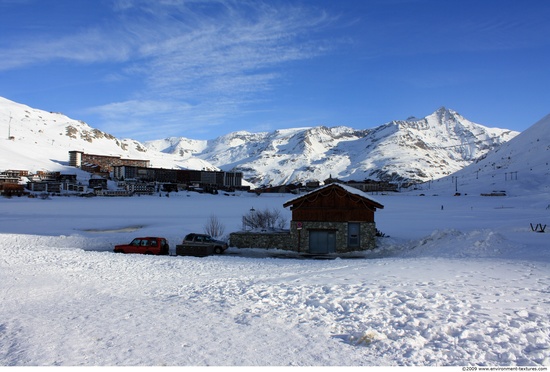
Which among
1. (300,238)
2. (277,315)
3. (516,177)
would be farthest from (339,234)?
(516,177)

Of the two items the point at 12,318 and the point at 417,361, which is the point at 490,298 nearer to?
the point at 417,361

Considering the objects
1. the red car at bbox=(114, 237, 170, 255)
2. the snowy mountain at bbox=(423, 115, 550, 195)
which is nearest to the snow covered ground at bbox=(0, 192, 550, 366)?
the red car at bbox=(114, 237, 170, 255)

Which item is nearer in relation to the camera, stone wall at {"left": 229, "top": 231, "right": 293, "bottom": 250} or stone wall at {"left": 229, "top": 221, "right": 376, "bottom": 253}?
stone wall at {"left": 229, "top": 221, "right": 376, "bottom": 253}

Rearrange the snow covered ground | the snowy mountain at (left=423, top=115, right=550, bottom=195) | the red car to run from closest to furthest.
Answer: the snow covered ground
the red car
the snowy mountain at (left=423, top=115, right=550, bottom=195)

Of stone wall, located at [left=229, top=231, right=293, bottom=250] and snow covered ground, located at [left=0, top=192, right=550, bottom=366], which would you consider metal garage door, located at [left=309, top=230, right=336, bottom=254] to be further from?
snow covered ground, located at [left=0, top=192, right=550, bottom=366]

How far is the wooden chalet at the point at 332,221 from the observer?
30.9 m

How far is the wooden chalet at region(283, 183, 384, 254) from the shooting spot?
30.9 metres

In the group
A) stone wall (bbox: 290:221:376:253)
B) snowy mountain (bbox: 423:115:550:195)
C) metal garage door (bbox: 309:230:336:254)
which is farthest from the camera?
snowy mountain (bbox: 423:115:550:195)

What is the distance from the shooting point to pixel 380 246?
102 feet

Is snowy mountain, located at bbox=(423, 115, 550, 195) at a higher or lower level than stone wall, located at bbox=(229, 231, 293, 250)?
higher

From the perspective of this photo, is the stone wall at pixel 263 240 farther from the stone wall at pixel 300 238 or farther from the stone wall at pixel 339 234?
the stone wall at pixel 339 234

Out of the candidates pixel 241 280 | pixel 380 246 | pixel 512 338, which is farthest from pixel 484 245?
pixel 512 338

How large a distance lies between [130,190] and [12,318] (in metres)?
108

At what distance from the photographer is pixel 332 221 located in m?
31.2
